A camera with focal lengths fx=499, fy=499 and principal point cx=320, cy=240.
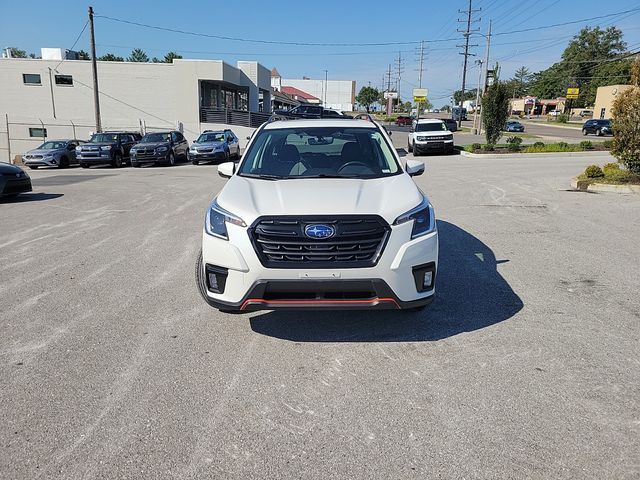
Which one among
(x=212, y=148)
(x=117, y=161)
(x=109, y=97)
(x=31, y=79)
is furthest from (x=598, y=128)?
(x=31, y=79)

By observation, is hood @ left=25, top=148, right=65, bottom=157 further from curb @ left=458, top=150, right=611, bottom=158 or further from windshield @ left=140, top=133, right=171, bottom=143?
curb @ left=458, top=150, right=611, bottom=158

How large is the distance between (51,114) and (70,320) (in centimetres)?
3789

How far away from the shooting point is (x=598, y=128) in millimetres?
47000

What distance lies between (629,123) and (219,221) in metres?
12.4

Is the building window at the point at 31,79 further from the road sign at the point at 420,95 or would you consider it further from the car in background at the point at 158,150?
the road sign at the point at 420,95

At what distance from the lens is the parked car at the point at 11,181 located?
11352mm

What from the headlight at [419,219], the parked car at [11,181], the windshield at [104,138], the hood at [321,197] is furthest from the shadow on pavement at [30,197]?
the windshield at [104,138]

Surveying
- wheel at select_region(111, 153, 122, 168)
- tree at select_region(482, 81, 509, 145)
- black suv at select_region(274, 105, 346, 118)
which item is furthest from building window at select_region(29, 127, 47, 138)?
tree at select_region(482, 81, 509, 145)

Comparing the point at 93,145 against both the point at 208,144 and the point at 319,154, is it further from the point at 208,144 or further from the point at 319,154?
the point at 319,154

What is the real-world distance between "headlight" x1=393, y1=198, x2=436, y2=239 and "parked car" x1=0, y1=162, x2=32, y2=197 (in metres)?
10.8

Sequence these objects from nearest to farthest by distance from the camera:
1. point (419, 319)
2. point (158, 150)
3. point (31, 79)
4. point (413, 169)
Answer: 1. point (419, 319)
2. point (413, 169)
3. point (158, 150)
4. point (31, 79)

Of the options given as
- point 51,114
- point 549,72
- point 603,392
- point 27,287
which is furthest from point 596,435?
point 549,72

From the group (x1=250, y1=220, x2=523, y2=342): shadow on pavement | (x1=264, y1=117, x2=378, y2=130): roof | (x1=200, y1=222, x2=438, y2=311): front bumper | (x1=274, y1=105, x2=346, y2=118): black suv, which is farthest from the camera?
(x1=274, y1=105, x2=346, y2=118): black suv

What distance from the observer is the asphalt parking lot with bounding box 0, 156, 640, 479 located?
2.73 m
